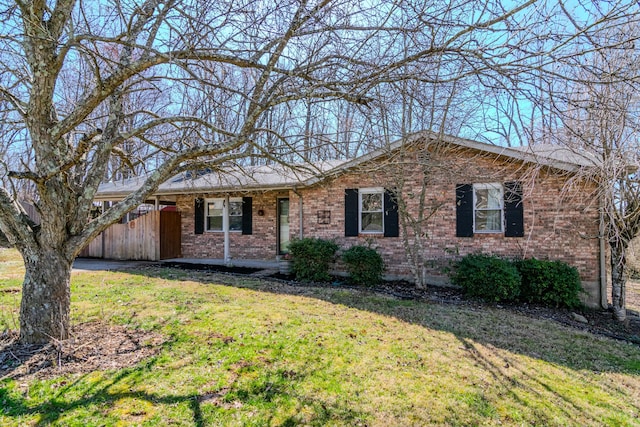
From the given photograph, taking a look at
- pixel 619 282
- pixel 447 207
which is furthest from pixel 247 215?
pixel 619 282

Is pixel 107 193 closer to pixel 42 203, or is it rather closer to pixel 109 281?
pixel 109 281

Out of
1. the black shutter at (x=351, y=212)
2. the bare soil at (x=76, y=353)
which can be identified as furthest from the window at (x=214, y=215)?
the bare soil at (x=76, y=353)

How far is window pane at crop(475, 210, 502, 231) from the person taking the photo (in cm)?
882

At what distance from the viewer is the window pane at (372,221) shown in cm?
1003

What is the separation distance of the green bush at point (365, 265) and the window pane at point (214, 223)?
5.84 m

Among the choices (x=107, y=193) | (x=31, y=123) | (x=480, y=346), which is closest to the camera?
(x=31, y=123)

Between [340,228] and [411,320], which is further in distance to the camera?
[340,228]

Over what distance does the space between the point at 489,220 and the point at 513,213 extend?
599mm

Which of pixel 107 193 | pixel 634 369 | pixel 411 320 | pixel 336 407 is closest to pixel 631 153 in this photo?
pixel 634 369

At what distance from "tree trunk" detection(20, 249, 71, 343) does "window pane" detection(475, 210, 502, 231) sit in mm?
8658

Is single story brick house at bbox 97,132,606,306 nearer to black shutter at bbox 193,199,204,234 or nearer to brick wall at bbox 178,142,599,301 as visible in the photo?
brick wall at bbox 178,142,599,301

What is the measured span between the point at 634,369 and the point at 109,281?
9.96 m

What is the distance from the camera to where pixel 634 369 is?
15.1ft

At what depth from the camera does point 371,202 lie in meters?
10.1
